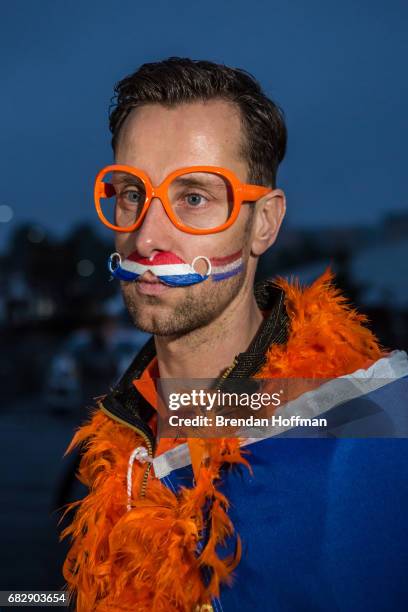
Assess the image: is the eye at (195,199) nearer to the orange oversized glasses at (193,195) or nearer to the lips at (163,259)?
the orange oversized glasses at (193,195)

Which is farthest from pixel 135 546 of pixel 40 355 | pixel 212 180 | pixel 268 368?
pixel 40 355

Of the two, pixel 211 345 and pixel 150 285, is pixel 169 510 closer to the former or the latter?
pixel 211 345

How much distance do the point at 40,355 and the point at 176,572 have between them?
22164mm

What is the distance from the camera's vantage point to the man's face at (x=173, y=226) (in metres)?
1.97

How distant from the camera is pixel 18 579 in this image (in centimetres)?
521

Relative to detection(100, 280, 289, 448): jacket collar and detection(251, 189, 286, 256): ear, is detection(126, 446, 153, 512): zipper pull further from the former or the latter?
detection(251, 189, 286, 256): ear

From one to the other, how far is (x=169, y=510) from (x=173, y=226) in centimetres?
75

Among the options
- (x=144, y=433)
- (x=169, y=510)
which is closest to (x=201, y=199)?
(x=144, y=433)

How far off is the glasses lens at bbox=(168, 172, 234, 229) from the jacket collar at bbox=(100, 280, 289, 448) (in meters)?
0.34

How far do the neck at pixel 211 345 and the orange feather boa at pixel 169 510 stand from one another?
14 centimetres

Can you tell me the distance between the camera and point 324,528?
1671 mm

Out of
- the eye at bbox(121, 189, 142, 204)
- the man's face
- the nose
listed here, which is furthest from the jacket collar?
the eye at bbox(121, 189, 142, 204)

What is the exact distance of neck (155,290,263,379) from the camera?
2.09 meters

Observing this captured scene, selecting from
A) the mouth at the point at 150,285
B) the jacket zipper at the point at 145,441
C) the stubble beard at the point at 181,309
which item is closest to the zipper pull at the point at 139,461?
the jacket zipper at the point at 145,441
